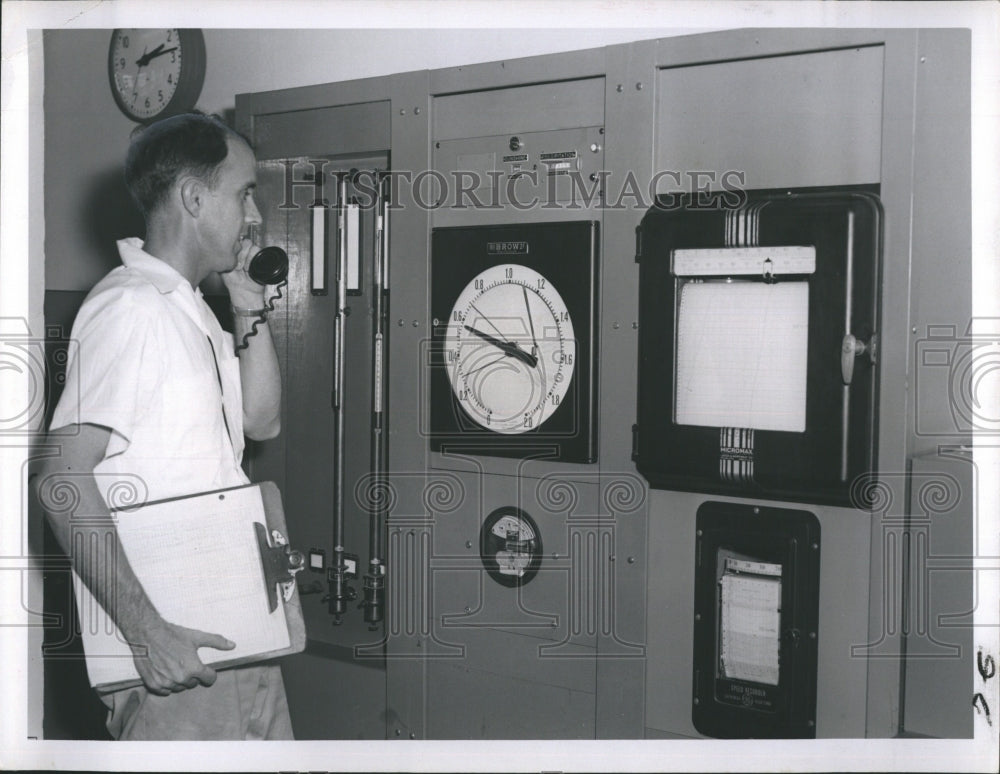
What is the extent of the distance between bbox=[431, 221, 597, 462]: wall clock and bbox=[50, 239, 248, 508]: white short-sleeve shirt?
0.55 m

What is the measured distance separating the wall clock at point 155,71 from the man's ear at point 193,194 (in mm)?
662

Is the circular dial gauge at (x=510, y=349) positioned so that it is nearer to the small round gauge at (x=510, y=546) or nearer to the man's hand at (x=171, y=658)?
the small round gauge at (x=510, y=546)

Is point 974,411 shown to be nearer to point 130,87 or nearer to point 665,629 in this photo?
point 665,629

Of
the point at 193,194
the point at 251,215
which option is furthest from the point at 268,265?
the point at 193,194

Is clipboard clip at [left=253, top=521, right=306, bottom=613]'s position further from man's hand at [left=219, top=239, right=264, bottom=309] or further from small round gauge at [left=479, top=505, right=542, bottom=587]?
man's hand at [left=219, top=239, right=264, bottom=309]

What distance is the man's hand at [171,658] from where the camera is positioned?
1964 mm

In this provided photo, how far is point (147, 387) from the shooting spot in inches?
76.6
